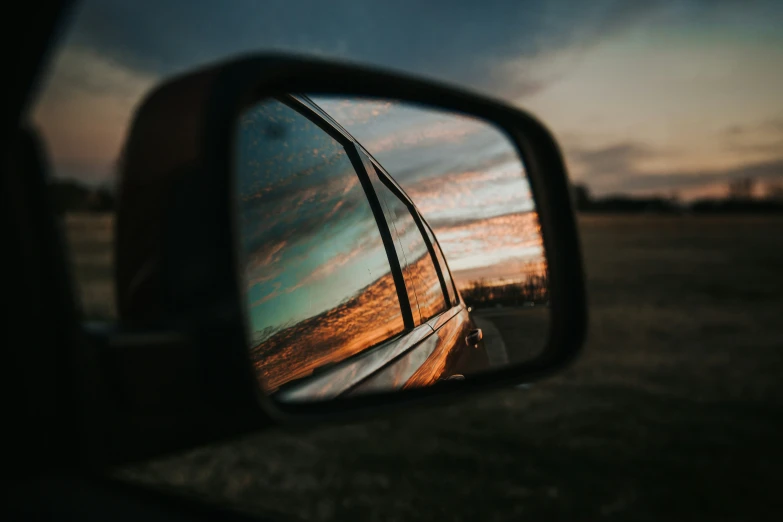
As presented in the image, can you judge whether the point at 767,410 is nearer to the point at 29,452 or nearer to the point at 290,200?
the point at 290,200

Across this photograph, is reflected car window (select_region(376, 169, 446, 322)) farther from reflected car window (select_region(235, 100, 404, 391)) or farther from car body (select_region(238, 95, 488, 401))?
reflected car window (select_region(235, 100, 404, 391))

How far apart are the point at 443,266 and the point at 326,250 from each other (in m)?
0.52

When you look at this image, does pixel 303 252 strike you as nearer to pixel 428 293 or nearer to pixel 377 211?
pixel 377 211

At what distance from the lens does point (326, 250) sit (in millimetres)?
1791

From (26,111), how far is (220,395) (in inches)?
20.6

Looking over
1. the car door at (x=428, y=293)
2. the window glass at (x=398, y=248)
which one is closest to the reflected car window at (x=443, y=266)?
the car door at (x=428, y=293)

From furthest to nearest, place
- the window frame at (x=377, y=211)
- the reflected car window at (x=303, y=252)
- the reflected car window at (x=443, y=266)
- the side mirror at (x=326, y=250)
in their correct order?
the reflected car window at (x=443, y=266) → the window frame at (x=377, y=211) → the reflected car window at (x=303, y=252) → the side mirror at (x=326, y=250)

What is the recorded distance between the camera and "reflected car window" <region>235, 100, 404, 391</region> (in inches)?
55.7

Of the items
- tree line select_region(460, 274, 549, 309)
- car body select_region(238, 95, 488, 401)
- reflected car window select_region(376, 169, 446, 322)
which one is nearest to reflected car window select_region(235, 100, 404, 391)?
car body select_region(238, 95, 488, 401)

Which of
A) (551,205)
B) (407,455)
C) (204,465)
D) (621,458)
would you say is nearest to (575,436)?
(621,458)

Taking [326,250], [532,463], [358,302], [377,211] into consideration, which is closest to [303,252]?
[326,250]

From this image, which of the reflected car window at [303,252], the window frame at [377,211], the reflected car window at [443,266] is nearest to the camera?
the reflected car window at [303,252]

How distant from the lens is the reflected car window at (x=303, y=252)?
1414 mm

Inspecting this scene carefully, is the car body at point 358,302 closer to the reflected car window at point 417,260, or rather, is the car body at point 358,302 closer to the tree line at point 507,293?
the reflected car window at point 417,260
